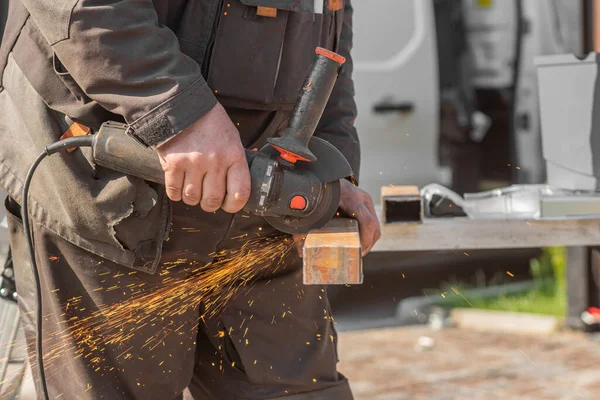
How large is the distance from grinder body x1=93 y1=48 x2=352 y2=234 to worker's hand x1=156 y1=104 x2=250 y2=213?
0.03 metres

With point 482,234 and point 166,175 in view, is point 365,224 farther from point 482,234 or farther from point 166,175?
point 482,234

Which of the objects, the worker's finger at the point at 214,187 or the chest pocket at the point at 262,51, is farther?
the chest pocket at the point at 262,51

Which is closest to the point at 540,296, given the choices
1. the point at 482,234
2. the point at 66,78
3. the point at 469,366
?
the point at 469,366

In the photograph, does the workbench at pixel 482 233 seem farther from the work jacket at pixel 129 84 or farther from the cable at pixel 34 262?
the cable at pixel 34 262

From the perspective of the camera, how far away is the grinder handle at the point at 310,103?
1.63 metres

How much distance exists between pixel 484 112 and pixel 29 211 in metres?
3.55

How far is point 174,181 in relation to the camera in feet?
5.15

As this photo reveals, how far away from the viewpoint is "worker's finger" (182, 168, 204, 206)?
5.10 ft

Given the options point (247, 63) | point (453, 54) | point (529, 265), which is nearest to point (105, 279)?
point (247, 63)

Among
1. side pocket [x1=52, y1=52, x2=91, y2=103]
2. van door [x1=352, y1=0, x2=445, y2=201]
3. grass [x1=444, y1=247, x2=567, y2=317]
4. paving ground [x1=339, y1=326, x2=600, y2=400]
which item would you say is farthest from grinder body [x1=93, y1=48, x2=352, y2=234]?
grass [x1=444, y1=247, x2=567, y2=317]

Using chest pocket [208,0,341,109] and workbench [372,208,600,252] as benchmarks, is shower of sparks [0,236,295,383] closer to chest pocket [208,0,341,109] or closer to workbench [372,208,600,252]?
chest pocket [208,0,341,109]

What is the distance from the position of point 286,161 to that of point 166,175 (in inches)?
9.2

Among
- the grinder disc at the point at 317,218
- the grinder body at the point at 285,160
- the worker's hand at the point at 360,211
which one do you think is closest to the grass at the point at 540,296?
the worker's hand at the point at 360,211

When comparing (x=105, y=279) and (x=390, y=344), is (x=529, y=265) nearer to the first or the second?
(x=390, y=344)
